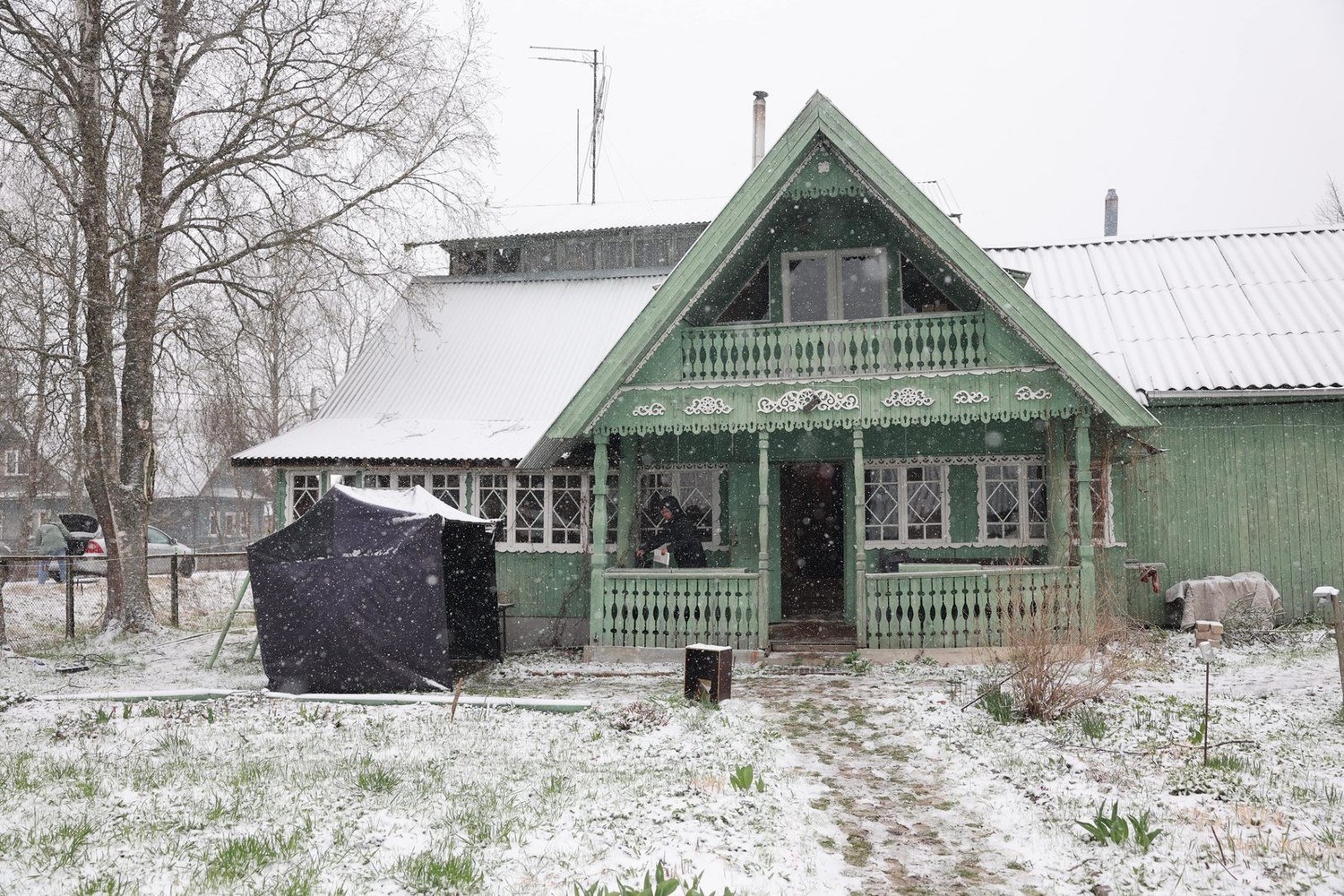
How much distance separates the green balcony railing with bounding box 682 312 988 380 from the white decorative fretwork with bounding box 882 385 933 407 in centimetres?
26

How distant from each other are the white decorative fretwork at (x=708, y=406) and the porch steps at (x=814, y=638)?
3111 mm

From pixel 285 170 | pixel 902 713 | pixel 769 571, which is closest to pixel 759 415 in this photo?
pixel 769 571

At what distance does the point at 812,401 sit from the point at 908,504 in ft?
9.00

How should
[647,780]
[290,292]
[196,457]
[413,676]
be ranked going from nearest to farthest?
1. [647,780]
2. [413,676]
3. [290,292]
4. [196,457]

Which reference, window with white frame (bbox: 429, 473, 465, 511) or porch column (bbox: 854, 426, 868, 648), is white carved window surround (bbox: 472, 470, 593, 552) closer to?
window with white frame (bbox: 429, 473, 465, 511)

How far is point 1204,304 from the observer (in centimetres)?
1547

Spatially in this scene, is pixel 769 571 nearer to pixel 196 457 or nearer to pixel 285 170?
pixel 285 170

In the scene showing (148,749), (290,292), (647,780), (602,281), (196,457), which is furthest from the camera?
(196,457)

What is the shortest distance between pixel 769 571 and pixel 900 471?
2.34m

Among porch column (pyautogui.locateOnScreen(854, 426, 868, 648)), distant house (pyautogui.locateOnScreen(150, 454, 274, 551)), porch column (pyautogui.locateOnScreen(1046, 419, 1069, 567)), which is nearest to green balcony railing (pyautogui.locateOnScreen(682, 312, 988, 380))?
porch column (pyautogui.locateOnScreen(854, 426, 868, 648))

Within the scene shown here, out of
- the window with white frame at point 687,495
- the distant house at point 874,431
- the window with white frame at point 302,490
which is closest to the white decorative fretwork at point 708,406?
the distant house at point 874,431

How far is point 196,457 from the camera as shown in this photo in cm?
4475

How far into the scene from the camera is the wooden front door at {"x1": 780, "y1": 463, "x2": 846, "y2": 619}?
14398 mm

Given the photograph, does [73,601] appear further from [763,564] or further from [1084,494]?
[1084,494]
